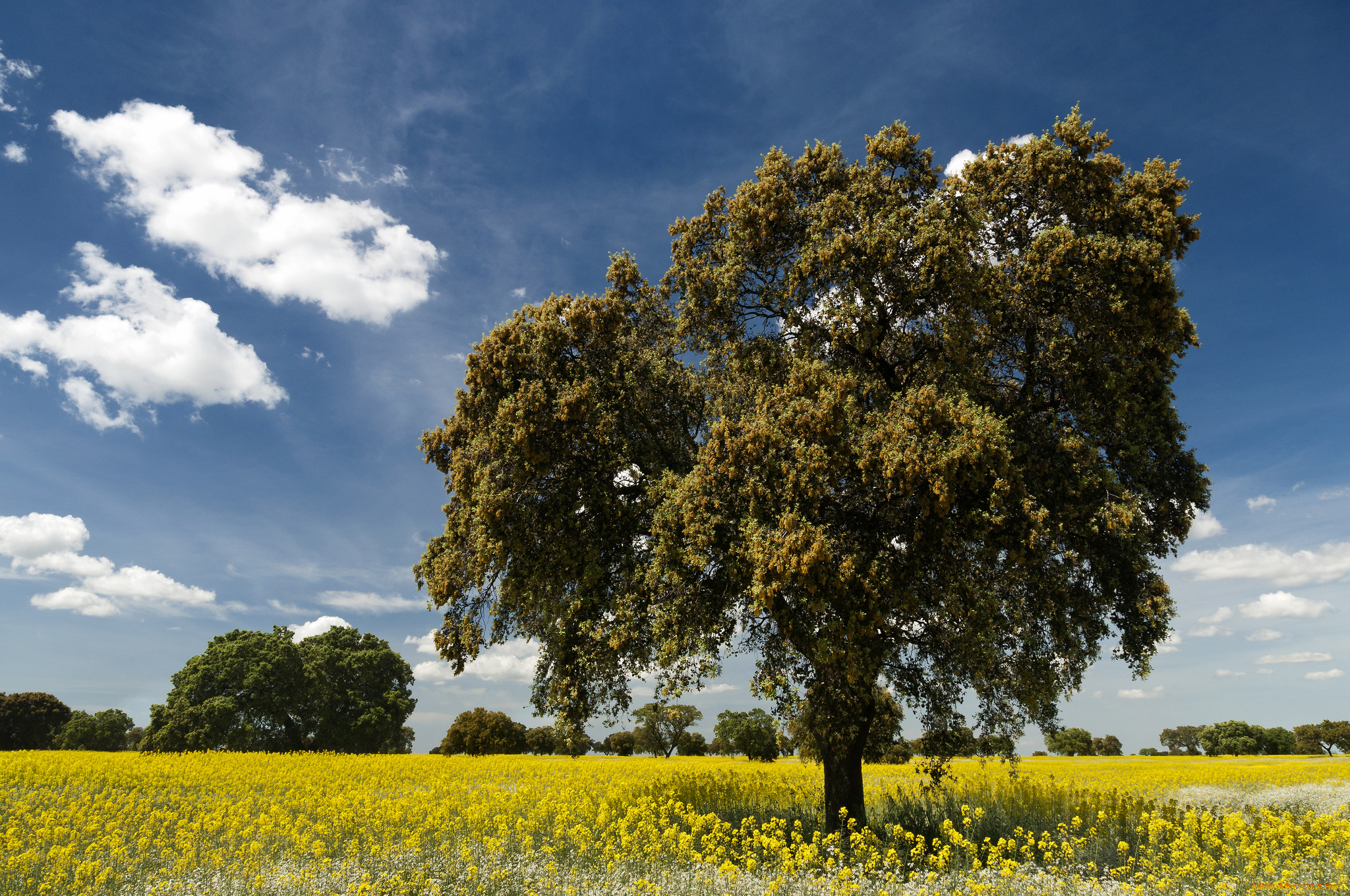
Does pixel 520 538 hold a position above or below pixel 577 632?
above

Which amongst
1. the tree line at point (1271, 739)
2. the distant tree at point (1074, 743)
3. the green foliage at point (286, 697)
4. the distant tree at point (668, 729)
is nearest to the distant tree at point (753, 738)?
the distant tree at point (668, 729)

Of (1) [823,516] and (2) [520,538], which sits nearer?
(1) [823,516]

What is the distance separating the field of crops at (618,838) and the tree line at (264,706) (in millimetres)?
23745

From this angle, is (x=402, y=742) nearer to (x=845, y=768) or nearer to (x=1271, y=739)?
(x=845, y=768)

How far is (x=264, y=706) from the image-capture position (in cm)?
4547

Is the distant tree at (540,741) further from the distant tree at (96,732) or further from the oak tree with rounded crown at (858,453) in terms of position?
the oak tree with rounded crown at (858,453)

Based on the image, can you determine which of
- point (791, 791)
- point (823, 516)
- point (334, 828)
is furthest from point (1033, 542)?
point (334, 828)

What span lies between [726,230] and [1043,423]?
8653mm

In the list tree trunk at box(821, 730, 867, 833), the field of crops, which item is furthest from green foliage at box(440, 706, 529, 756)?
tree trunk at box(821, 730, 867, 833)

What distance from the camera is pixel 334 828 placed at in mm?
13188

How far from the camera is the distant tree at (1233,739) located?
57.7 meters

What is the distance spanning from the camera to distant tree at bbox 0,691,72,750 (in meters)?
56.4

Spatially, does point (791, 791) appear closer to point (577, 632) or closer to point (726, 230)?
point (577, 632)

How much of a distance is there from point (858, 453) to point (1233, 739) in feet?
234
